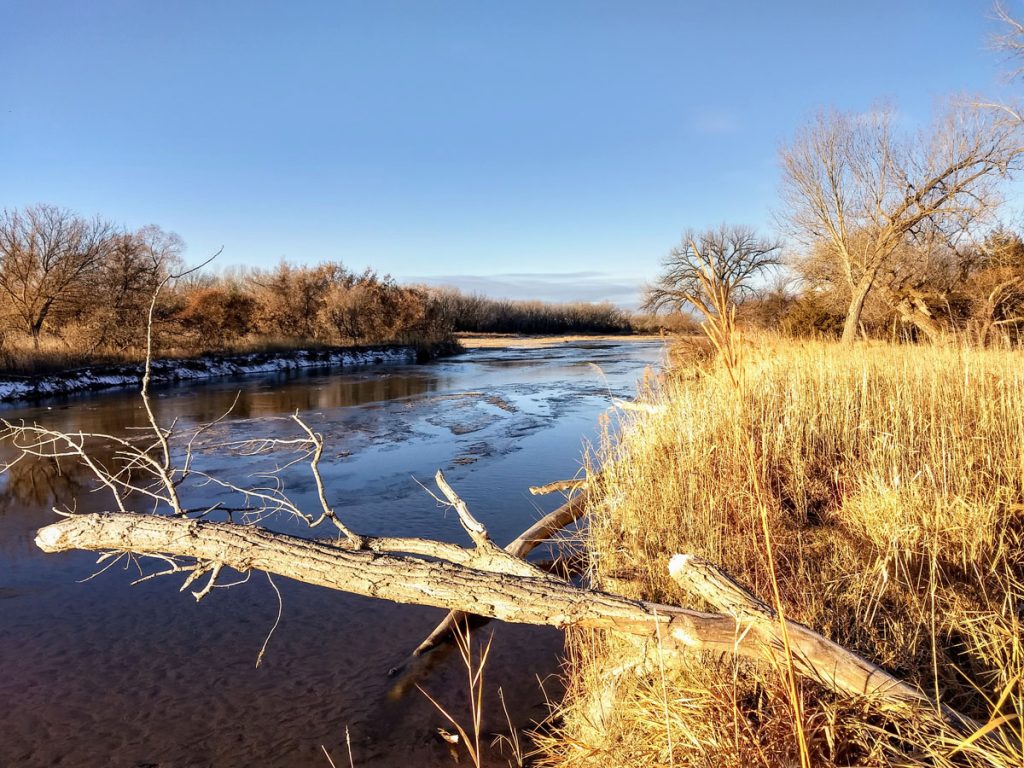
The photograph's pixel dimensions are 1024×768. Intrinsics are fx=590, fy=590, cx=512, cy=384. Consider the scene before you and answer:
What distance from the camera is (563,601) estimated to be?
2.31 meters

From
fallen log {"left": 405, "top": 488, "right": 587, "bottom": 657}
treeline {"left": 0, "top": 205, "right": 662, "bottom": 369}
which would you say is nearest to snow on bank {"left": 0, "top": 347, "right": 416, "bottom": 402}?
treeline {"left": 0, "top": 205, "right": 662, "bottom": 369}

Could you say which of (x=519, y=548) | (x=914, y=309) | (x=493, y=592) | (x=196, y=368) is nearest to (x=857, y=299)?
(x=914, y=309)

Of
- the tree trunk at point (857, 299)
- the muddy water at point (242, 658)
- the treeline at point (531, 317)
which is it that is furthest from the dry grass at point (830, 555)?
the treeline at point (531, 317)

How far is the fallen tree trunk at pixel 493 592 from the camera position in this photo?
6.41 ft

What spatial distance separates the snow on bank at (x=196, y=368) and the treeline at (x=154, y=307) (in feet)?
3.46

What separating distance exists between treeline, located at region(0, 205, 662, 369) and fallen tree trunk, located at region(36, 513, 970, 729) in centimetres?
499

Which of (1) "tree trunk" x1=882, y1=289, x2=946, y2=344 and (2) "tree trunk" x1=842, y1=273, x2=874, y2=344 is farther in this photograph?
(2) "tree trunk" x1=842, y1=273, x2=874, y2=344

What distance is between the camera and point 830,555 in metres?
3.74

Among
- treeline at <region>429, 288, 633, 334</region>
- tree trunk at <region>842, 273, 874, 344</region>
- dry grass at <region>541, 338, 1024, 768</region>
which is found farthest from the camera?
treeline at <region>429, 288, 633, 334</region>

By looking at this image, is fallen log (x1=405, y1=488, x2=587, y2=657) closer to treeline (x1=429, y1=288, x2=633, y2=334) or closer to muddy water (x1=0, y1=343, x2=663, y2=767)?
muddy water (x1=0, y1=343, x2=663, y2=767)

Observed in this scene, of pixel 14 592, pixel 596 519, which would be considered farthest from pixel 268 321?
pixel 596 519

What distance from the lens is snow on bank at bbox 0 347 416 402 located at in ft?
52.3

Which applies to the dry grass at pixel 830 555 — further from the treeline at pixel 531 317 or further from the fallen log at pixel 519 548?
the treeline at pixel 531 317

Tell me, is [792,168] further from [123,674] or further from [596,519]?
[123,674]
